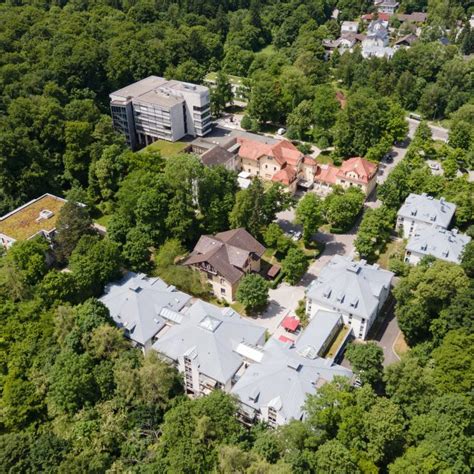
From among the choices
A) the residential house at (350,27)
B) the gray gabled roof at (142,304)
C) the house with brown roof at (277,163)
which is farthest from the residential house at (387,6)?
the gray gabled roof at (142,304)

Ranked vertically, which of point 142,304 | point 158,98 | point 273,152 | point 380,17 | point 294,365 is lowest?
point 380,17

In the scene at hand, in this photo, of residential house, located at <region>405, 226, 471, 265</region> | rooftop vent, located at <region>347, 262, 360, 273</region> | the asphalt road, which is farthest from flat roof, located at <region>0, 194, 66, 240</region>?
the asphalt road

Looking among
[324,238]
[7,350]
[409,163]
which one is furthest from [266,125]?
[7,350]

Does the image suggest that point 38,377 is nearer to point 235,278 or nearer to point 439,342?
point 235,278

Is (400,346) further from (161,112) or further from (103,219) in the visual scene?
(161,112)

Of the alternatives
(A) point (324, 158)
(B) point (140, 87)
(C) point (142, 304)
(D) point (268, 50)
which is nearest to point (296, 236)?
(C) point (142, 304)

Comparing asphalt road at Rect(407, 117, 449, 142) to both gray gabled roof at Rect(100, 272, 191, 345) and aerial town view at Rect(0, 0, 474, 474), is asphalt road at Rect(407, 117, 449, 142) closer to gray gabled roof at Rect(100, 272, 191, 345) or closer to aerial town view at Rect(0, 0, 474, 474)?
aerial town view at Rect(0, 0, 474, 474)

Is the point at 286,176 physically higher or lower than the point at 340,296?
lower
